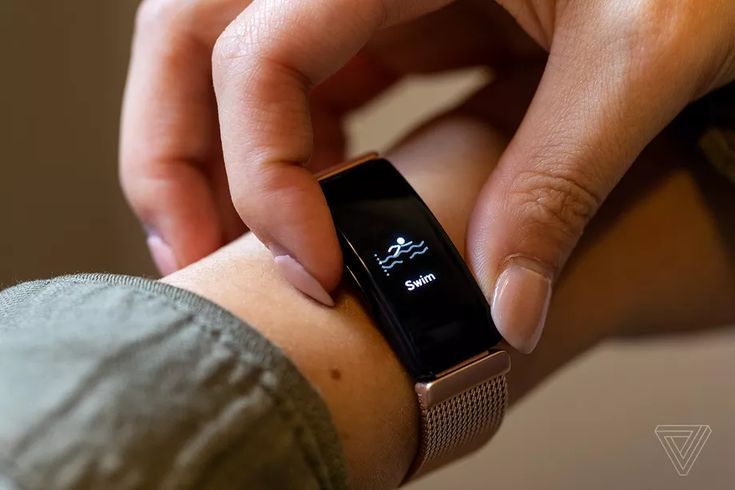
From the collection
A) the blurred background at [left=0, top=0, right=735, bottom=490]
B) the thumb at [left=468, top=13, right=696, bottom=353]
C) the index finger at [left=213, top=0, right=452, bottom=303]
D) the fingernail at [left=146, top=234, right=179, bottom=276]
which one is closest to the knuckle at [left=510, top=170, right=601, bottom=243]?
the thumb at [left=468, top=13, right=696, bottom=353]

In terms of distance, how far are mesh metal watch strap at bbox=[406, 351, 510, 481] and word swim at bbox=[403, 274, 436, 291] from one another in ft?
0.18

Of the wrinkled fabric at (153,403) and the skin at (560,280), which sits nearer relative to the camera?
the wrinkled fabric at (153,403)

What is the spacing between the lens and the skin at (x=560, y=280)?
1.68 feet

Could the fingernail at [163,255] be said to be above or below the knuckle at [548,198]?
below

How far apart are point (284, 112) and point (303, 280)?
0.11 m

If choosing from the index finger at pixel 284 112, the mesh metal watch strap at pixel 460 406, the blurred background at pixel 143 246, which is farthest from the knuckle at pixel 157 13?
the mesh metal watch strap at pixel 460 406

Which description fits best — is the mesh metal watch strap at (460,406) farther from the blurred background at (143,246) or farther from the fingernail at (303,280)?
the blurred background at (143,246)

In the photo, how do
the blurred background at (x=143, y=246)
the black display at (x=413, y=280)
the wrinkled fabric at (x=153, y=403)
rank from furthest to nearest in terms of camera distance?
1. the blurred background at (x=143, y=246)
2. the black display at (x=413, y=280)
3. the wrinkled fabric at (x=153, y=403)

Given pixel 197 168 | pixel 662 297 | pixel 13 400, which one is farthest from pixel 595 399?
pixel 13 400

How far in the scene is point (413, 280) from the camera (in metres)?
0.51

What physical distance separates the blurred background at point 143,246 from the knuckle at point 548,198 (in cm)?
23

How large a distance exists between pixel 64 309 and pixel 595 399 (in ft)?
1.62

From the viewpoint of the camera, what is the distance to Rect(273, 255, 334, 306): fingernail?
0.53 metres

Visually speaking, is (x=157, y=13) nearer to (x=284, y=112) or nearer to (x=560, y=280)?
(x=284, y=112)
